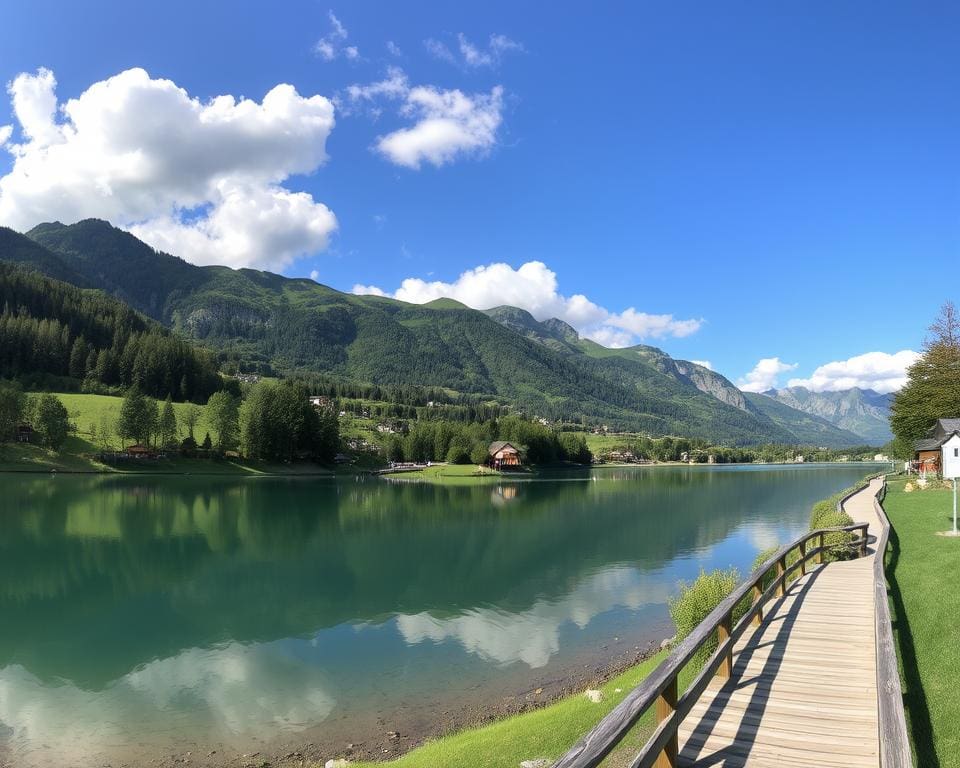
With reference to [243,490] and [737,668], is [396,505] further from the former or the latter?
[737,668]

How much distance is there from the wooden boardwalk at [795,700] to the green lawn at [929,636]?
0.86 m

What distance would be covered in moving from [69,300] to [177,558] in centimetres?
20495

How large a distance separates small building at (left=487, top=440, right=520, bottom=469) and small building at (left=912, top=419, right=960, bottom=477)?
95.0 m

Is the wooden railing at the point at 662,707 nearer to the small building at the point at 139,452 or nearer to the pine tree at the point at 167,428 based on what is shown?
the small building at the point at 139,452

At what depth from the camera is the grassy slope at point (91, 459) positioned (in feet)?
343

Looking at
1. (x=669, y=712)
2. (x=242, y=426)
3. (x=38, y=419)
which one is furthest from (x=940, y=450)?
(x=38, y=419)

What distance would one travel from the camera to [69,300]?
651 ft

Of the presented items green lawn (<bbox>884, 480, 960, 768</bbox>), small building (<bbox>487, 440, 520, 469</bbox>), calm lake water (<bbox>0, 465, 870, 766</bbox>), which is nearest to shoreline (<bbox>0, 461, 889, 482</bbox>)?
small building (<bbox>487, 440, 520, 469</bbox>)

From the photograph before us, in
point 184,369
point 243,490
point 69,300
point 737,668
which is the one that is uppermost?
point 69,300

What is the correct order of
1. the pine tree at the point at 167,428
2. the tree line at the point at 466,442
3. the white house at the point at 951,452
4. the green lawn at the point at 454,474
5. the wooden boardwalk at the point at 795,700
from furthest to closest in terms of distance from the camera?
the tree line at the point at 466,442
the green lawn at the point at 454,474
the pine tree at the point at 167,428
the white house at the point at 951,452
the wooden boardwalk at the point at 795,700

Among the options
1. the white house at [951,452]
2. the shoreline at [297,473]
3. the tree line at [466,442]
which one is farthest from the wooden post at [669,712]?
the tree line at [466,442]

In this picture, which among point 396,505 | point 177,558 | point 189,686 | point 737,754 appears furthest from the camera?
point 396,505

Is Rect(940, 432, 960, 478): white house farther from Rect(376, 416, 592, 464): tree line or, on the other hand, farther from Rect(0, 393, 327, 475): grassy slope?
Rect(376, 416, 592, 464): tree line

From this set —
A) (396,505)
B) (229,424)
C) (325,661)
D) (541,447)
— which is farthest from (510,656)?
(541,447)
